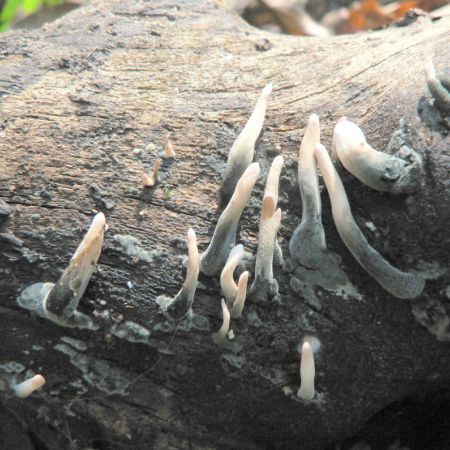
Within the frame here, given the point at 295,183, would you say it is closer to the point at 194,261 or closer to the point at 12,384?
the point at 194,261

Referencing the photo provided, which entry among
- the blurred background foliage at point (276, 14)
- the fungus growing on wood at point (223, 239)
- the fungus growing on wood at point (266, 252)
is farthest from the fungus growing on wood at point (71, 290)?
the blurred background foliage at point (276, 14)

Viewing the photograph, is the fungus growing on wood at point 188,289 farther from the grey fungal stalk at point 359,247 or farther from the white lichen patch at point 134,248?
the grey fungal stalk at point 359,247

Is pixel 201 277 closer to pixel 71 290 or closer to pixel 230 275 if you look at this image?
pixel 230 275

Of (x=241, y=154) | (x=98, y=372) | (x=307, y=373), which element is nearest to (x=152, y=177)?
(x=241, y=154)

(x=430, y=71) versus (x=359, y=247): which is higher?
(x=430, y=71)

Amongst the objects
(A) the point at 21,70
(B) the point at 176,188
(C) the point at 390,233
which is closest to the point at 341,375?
(C) the point at 390,233

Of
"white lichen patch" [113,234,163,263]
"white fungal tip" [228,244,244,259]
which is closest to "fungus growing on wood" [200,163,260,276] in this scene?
"white fungal tip" [228,244,244,259]
